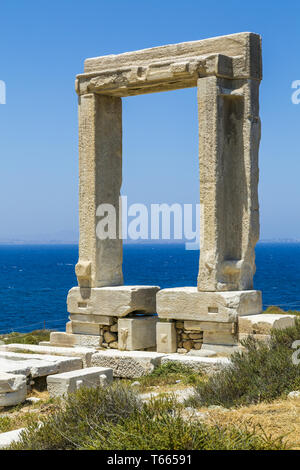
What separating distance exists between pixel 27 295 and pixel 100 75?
42.6 metres

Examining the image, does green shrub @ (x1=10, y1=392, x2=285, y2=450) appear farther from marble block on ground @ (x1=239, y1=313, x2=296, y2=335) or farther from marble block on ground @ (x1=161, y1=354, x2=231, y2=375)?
marble block on ground @ (x1=239, y1=313, x2=296, y2=335)

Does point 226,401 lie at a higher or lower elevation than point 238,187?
lower

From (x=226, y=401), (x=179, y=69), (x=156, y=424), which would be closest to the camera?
(x=156, y=424)

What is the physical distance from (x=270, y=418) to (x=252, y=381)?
126cm

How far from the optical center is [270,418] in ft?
18.3

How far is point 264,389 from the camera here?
21.7ft

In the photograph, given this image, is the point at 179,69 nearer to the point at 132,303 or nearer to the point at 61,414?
the point at 132,303

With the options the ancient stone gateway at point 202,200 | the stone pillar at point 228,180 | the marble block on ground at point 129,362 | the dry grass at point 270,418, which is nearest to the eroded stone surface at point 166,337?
the ancient stone gateway at point 202,200

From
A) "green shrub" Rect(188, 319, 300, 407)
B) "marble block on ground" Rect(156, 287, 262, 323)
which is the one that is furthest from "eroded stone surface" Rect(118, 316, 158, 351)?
"green shrub" Rect(188, 319, 300, 407)

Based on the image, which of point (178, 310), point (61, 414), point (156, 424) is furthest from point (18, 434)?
point (178, 310)

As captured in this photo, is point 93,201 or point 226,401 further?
point 93,201
